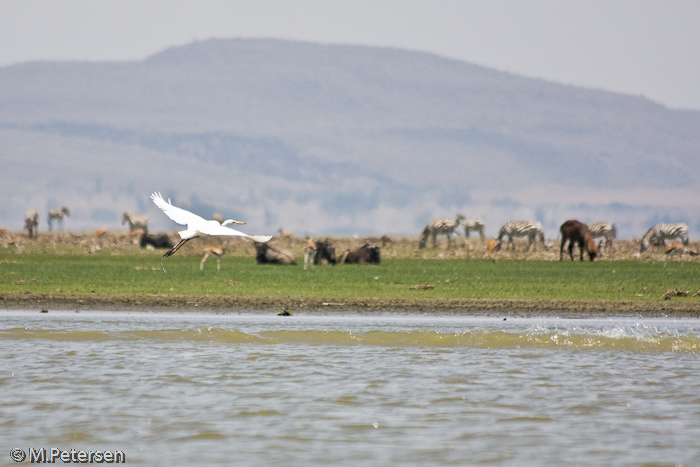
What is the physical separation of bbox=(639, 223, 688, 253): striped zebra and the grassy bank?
12229 millimetres

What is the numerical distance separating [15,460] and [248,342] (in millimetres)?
8905

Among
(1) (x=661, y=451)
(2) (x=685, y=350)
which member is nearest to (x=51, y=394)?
(1) (x=661, y=451)

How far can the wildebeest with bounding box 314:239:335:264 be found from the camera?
1438 inches

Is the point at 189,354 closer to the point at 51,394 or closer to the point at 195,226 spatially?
the point at 195,226

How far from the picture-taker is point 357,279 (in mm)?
28953

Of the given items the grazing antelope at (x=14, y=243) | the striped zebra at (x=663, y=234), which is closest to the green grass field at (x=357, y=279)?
the grazing antelope at (x=14, y=243)

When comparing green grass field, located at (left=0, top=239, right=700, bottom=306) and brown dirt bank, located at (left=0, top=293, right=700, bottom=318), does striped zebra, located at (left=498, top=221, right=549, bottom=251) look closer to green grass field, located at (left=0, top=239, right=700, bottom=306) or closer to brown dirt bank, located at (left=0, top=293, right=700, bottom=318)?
green grass field, located at (left=0, top=239, right=700, bottom=306)

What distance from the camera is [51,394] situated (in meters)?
12.0

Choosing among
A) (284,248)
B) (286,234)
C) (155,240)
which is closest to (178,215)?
(286,234)

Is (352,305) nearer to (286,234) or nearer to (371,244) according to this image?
(371,244)

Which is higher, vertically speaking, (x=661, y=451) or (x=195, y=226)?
(x=195, y=226)

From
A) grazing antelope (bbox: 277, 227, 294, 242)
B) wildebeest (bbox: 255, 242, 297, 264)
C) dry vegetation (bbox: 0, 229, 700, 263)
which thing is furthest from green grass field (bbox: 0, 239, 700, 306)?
grazing antelope (bbox: 277, 227, 294, 242)

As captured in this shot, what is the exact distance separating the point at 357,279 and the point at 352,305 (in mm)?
4897

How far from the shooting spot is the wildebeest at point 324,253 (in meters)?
36.5
